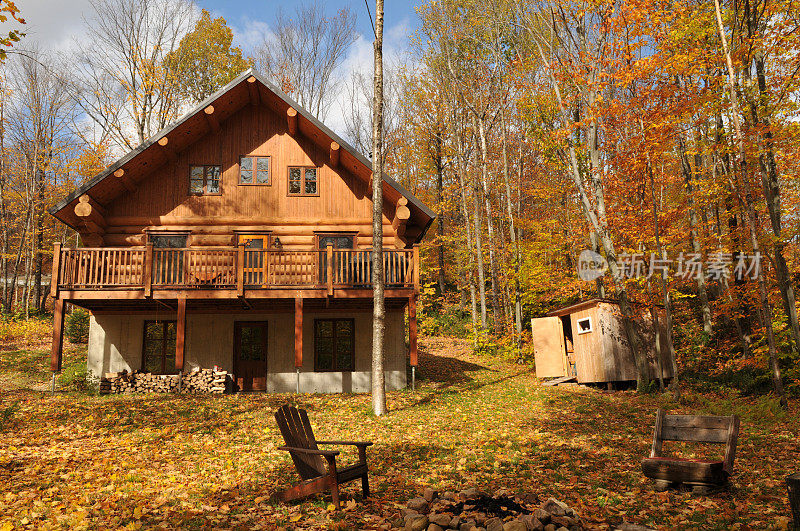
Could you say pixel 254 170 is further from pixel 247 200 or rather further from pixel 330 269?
pixel 330 269

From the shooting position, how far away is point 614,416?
495 inches

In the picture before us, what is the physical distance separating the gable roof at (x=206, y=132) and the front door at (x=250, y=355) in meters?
5.99

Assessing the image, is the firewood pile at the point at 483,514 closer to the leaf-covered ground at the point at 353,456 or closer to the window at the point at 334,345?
the leaf-covered ground at the point at 353,456

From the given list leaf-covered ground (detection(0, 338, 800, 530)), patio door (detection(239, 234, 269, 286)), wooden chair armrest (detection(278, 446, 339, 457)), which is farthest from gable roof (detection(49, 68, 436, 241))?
wooden chair armrest (detection(278, 446, 339, 457))

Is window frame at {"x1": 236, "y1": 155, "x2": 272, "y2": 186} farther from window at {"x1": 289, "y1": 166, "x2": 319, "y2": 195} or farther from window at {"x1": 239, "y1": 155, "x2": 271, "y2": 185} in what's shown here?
window at {"x1": 289, "y1": 166, "x2": 319, "y2": 195}

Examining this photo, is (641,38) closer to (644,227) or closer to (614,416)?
(644,227)

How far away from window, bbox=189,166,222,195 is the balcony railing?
9.18 feet

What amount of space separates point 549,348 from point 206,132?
1465 cm

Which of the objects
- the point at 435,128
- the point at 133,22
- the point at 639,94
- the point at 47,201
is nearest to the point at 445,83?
the point at 435,128

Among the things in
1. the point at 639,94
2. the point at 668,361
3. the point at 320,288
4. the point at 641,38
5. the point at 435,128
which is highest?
the point at 435,128

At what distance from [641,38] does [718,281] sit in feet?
30.9

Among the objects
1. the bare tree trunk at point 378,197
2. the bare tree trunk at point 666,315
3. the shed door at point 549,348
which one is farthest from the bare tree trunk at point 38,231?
the bare tree trunk at point 666,315

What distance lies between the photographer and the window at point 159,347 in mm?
17312

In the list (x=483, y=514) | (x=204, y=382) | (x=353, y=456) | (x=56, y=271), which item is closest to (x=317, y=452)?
(x=483, y=514)
